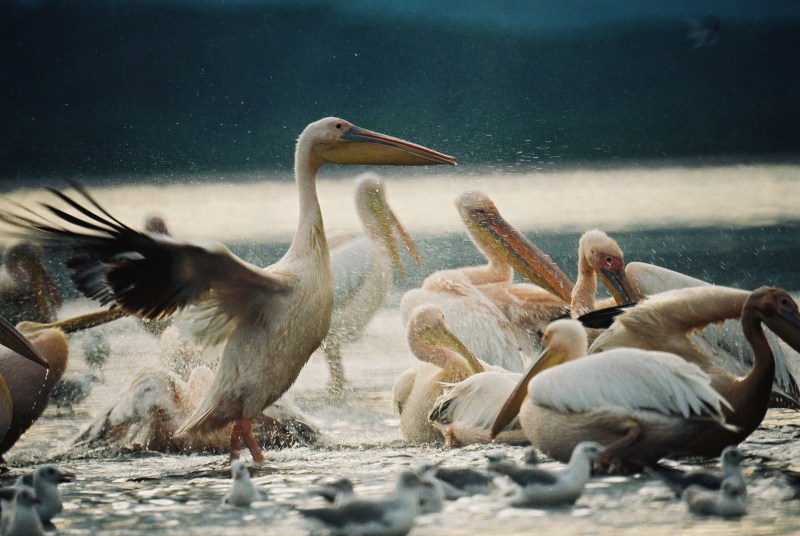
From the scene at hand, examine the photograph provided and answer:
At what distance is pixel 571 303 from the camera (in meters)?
4.60

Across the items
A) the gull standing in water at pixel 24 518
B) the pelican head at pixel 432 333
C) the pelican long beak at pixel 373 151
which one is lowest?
the gull standing in water at pixel 24 518

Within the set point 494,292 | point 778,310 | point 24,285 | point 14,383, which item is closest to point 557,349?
point 778,310

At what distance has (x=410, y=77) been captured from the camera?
7.04 meters

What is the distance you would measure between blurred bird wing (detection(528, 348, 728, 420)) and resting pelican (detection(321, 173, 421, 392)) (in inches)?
75.4

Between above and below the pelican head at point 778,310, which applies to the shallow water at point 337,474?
below

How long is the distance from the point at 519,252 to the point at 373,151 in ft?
4.32

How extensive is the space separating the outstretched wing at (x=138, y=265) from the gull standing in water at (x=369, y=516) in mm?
950

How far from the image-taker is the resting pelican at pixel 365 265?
16.6 ft

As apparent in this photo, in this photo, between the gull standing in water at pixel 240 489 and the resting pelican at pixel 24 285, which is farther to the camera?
the resting pelican at pixel 24 285

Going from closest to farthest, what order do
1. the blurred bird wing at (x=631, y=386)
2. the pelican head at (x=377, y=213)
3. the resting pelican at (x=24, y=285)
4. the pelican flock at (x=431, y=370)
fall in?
the pelican flock at (x=431, y=370) → the blurred bird wing at (x=631, y=386) → the resting pelican at (x=24, y=285) → the pelican head at (x=377, y=213)

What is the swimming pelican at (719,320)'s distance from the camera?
3.18m

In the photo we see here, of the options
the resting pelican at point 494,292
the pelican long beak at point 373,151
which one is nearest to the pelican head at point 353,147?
the pelican long beak at point 373,151

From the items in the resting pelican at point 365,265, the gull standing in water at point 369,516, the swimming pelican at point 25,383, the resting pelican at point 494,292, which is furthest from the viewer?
the resting pelican at point 365,265

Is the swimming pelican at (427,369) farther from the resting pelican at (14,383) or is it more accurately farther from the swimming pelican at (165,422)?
the resting pelican at (14,383)
